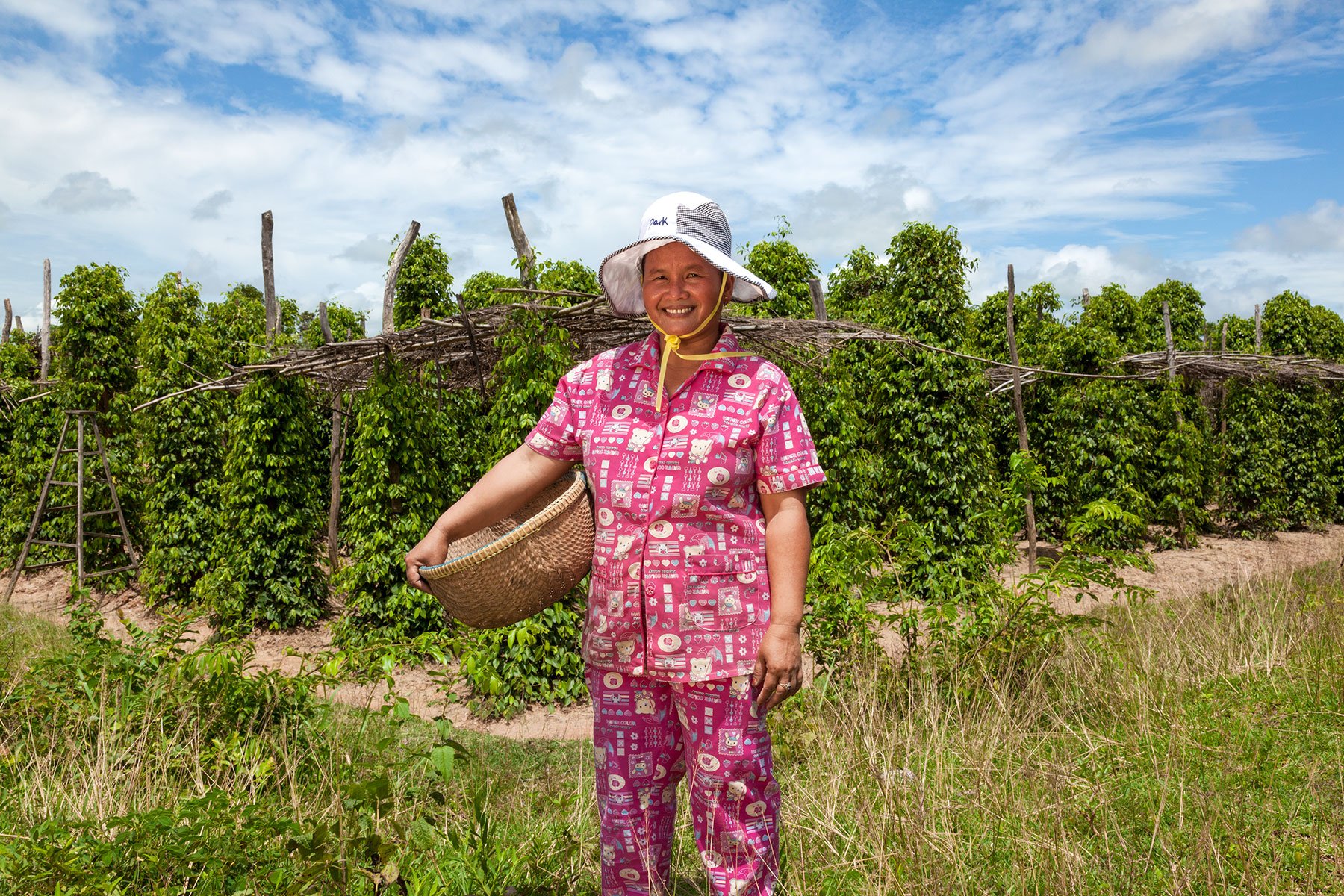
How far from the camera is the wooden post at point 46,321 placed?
14.0m

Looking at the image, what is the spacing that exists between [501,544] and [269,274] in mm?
9596

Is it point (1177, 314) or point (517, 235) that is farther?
point (1177, 314)

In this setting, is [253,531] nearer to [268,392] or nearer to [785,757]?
[268,392]

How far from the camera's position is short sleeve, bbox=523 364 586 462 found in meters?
2.19

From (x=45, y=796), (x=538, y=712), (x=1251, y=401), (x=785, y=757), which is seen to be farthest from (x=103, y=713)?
(x=1251, y=401)

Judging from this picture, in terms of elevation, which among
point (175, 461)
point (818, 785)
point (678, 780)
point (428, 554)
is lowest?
point (818, 785)

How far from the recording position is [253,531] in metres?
9.11

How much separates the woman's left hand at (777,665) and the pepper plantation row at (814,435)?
1.26m

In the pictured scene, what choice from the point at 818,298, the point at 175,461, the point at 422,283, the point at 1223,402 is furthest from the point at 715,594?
the point at 1223,402

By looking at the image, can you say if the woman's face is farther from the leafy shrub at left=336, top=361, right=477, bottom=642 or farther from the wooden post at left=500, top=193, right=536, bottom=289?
the leafy shrub at left=336, top=361, right=477, bottom=642

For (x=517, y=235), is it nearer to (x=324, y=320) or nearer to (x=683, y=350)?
(x=324, y=320)

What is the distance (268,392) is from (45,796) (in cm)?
652

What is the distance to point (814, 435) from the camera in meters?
8.00

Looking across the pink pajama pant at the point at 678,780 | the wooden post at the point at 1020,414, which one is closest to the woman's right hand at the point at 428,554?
the pink pajama pant at the point at 678,780
